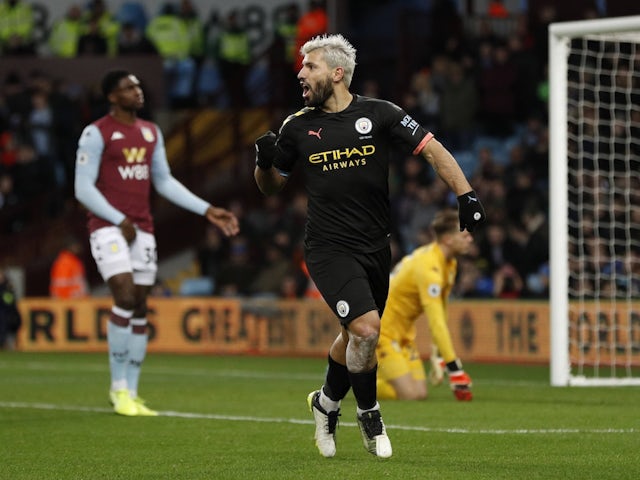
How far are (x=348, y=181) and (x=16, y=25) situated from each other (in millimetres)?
20687

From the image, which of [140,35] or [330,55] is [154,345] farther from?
[330,55]

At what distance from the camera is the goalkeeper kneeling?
40.5 ft

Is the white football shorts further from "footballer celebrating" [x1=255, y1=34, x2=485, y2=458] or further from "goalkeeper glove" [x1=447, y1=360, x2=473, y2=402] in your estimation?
"footballer celebrating" [x1=255, y1=34, x2=485, y2=458]

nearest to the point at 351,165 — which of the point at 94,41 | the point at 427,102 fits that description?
the point at 427,102

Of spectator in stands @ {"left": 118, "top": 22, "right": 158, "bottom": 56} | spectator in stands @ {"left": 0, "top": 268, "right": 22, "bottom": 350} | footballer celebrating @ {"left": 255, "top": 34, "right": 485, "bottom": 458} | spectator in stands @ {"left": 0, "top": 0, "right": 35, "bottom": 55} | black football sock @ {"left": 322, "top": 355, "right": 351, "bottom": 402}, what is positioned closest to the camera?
footballer celebrating @ {"left": 255, "top": 34, "right": 485, "bottom": 458}

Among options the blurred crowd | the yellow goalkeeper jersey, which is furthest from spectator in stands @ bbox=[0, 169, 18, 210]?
the yellow goalkeeper jersey

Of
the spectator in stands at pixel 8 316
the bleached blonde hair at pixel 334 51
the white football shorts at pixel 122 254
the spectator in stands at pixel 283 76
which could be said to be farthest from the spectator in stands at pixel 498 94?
the bleached blonde hair at pixel 334 51

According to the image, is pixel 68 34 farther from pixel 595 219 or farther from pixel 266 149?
pixel 266 149

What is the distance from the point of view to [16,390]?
46.5 ft

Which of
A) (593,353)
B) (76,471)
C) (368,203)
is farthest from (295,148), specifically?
Result: (593,353)

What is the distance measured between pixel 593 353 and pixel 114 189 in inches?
276

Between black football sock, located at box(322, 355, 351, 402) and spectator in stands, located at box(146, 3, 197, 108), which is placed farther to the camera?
spectator in stands, located at box(146, 3, 197, 108)

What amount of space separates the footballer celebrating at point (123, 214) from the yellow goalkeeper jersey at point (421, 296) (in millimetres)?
2015

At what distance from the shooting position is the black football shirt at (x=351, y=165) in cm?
828
